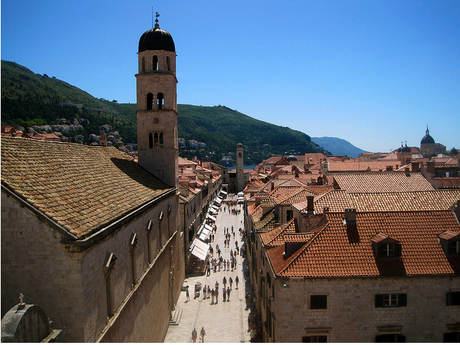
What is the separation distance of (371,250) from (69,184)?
41.5 ft

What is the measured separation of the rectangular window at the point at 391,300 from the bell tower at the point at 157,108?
1790cm

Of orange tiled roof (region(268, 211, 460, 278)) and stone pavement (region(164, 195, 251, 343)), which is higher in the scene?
orange tiled roof (region(268, 211, 460, 278))

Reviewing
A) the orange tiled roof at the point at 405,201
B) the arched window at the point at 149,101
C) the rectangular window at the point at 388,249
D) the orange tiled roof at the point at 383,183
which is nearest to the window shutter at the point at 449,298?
the rectangular window at the point at 388,249

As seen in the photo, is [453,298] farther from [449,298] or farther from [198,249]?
[198,249]

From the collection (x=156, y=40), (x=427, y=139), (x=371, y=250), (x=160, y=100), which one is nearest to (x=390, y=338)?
(x=371, y=250)

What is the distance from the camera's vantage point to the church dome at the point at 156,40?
28109 millimetres

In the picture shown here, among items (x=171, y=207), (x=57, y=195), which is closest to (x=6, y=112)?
(x=171, y=207)

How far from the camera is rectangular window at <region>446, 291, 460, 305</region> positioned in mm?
14742

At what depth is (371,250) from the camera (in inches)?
622

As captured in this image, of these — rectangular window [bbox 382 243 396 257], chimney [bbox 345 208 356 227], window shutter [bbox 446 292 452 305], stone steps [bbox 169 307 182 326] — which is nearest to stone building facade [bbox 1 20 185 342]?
stone steps [bbox 169 307 182 326]

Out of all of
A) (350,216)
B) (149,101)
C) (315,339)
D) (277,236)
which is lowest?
(315,339)

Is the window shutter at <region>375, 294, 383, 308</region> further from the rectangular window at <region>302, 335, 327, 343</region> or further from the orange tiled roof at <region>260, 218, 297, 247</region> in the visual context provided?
the orange tiled roof at <region>260, 218, 297, 247</region>

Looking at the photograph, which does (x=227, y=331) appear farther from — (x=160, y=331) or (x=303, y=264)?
(x=303, y=264)

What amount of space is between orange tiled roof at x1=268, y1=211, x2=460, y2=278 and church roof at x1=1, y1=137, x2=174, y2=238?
7489mm
